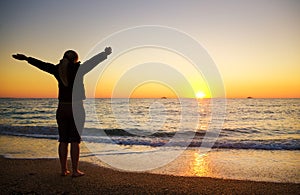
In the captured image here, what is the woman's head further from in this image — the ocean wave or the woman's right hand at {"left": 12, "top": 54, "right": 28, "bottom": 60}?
the ocean wave

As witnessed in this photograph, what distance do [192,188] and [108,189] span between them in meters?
1.31

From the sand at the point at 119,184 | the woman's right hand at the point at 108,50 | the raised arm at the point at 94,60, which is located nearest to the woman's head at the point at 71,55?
the raised arm at the point at 94,60

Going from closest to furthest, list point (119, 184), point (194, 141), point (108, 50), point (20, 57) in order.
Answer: point (20, 57)
point (108, 50)
point (119, 184)
point (194, 141)

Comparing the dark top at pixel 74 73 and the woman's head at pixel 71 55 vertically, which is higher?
the woman's head at pixel 71 55

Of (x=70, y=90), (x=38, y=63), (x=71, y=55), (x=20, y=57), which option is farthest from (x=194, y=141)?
(x=20, y=57)

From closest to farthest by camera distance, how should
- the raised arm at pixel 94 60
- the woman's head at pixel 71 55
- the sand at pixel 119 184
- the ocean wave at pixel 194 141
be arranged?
1. the sand at pixel 119 184
2. the raised arm at pixel 94 60
3. the woman's head at pixel 71 55
4. the ocean wave at pixel 194 141

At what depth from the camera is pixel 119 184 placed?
13.9 feet

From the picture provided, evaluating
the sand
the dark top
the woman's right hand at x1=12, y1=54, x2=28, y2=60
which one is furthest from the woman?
the sand

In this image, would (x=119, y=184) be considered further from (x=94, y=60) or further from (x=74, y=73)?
(x=94, y=60)

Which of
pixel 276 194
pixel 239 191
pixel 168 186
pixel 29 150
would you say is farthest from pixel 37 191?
pixel 29 150

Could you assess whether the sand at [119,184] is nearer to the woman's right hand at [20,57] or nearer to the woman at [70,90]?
the woman at [70,90]

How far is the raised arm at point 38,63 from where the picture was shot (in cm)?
390

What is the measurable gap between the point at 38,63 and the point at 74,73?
54 cm

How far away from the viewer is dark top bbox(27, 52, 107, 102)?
13.0 feet
